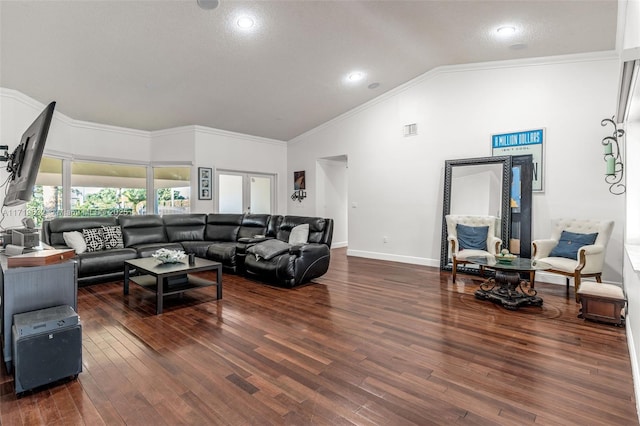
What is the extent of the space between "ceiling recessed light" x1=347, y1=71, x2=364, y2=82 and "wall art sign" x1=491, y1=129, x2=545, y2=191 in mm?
2286

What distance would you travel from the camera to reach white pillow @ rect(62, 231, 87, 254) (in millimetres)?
4539

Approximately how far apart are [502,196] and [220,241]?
4.69m

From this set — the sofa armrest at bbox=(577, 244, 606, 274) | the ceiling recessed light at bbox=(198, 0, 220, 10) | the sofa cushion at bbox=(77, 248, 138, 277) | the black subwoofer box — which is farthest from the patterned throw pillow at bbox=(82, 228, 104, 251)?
the sofa armrest at bbox=(577, 244, 606, 274)

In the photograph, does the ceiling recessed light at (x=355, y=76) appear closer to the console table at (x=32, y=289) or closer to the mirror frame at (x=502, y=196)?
the mirror frame at (x=502, y=196)

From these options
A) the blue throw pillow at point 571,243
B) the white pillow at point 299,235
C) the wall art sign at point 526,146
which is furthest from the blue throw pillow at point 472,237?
the white pillow at point 299,235

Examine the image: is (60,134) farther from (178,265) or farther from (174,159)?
(178,265)

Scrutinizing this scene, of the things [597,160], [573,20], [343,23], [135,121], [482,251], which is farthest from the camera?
[135,121]

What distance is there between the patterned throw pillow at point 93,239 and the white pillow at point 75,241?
87 millimetres

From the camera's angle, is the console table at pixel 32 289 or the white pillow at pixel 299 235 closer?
the console table at pixel 32 289

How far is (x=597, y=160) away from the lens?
4.37 meters

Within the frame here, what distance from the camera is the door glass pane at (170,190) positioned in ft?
23.2

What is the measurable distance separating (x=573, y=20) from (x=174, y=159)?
6.71 m

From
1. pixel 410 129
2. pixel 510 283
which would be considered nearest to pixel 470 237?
pixel 510 283

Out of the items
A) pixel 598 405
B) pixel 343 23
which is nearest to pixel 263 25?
pixel 343 23
